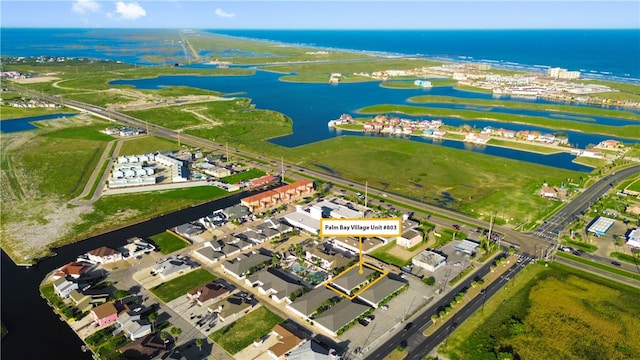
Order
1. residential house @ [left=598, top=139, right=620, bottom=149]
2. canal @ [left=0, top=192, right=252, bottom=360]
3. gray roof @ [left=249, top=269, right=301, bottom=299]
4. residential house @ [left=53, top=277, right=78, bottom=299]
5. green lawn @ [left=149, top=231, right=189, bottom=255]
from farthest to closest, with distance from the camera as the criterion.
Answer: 1. residential house @ [left=598, top=139, right=620, bottom=149]
2. green lawn @ [left=149, top=231, right=189, bottom=255]
3. gray roof @ [left=249, top=269, right=301, bottom=299]
4. residential house @ [left=53, top=277, right=78, bottom=299]
5. canal @ [left=0, top=192, right=252, bottom=360]

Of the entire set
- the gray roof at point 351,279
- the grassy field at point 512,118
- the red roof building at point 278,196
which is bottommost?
the gray roof at point 351,279

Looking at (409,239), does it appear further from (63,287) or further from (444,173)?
(63,287)

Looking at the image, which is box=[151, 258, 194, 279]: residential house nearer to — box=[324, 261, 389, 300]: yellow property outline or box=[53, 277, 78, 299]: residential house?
box=[53, 277, 78, 299]: residential house

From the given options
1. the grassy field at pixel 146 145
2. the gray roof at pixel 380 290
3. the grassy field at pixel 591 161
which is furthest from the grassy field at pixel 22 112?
the grassy field at pixel 591 161

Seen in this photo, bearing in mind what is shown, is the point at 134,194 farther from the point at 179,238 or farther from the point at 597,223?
the point at 597,223

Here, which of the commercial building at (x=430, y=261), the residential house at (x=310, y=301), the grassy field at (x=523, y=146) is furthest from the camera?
the grassy field at (x=523, y=146)

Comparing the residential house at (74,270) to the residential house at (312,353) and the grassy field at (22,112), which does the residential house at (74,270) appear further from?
the grassy field at (22,112)

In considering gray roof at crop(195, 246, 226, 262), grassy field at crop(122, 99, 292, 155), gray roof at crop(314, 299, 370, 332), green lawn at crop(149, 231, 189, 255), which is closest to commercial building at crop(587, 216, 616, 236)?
gray roof at crop(314, 299, 370, 332)
